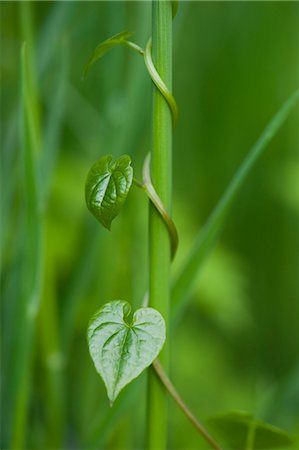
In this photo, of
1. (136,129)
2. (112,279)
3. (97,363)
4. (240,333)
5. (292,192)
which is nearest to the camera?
(97,363)

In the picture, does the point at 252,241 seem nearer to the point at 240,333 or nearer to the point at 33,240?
the point at 240,333

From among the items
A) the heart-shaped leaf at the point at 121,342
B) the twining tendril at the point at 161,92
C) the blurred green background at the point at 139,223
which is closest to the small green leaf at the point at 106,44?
the twining tendril at the point at 161,92

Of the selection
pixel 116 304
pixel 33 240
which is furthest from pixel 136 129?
pixel 116 304

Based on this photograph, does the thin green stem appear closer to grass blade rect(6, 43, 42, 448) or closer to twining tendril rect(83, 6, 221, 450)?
twining tendril rect(83, 6, 221, 450)

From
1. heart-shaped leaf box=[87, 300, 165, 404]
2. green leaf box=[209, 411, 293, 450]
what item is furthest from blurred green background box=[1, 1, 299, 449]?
heart-shaped leaf box=[87, 300, 165, 404]

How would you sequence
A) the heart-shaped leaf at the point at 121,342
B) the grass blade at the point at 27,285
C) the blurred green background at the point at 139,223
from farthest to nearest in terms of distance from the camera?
the blurred green background at the point at 139,223, the grass blade at the point at 27,285, the heart-shaped leaf at the point at 121,342

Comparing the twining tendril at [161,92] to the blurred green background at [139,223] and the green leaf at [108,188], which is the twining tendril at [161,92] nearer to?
the green leaf at [108,188]
